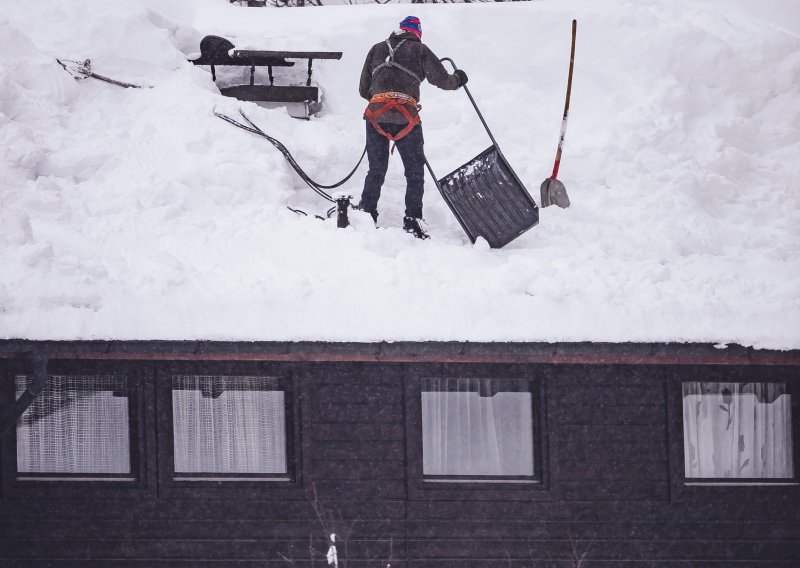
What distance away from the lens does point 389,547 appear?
6.20 metres

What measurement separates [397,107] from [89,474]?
13.0 ft

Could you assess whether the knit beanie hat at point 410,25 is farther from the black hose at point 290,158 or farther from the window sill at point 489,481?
the window sill at point 489,481

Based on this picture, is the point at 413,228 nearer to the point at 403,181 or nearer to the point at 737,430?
the point at 403,181

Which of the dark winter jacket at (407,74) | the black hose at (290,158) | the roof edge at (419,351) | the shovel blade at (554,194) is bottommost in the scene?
the roof edge at (419,351)

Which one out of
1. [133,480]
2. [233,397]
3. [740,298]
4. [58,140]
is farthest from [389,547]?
[58,140]

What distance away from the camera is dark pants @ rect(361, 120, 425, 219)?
277 inches

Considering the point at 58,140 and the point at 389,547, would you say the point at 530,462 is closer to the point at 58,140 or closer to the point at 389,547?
the point at 389,547

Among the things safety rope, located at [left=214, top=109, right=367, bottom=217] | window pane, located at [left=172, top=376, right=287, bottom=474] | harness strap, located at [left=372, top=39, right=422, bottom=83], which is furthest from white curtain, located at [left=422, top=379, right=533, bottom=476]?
harness strap, located at [left=372, top=39, right=422, bottom=83]

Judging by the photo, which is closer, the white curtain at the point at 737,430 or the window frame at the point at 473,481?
the window frame at the point at 473,481

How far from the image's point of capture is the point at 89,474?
6355mm

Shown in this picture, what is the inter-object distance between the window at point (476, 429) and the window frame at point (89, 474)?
2.22m

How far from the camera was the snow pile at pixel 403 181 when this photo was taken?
18.0 feet

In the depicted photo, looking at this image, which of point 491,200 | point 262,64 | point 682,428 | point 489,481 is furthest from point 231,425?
point 262,64

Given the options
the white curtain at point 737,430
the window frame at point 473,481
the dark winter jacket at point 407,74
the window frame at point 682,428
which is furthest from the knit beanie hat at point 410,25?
the white curtain at point 737,430
